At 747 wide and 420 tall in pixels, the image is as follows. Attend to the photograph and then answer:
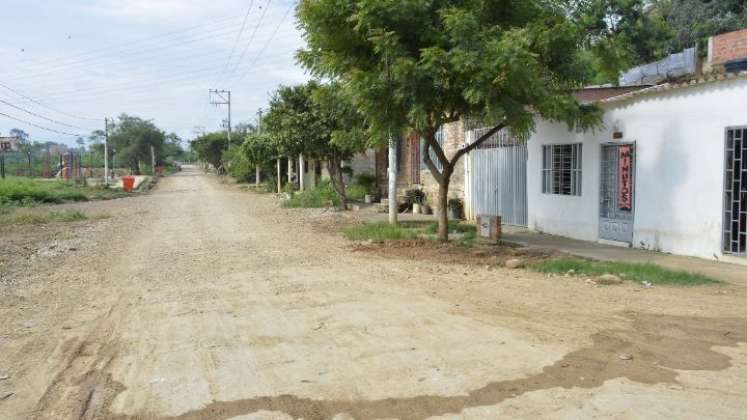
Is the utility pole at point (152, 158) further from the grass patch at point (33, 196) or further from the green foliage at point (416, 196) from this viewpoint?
the green foliage at point (416, 196)

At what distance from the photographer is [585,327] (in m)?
6.68

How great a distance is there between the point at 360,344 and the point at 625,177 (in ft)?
27.9

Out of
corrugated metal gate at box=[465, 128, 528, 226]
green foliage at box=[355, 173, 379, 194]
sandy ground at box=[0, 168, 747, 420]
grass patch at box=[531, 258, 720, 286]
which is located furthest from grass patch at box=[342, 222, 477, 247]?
green foliage at box=[355, 173, 379, 194]

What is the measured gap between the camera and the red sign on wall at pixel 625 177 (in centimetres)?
1253

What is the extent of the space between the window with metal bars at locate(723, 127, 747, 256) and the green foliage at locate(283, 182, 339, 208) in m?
17.4

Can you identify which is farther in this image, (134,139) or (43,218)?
(134,139)

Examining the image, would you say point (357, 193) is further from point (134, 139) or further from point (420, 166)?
point (134, 139)

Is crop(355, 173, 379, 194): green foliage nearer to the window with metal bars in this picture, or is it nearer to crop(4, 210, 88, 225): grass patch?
crop(4, 210, 88, 225): grass patch

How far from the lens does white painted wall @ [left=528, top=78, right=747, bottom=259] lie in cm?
1057

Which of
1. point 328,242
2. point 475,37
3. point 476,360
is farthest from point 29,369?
point 328,242

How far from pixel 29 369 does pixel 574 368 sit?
4626 millimetres

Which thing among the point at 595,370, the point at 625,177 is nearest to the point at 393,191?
the point at 625,177

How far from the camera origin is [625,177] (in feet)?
41.6

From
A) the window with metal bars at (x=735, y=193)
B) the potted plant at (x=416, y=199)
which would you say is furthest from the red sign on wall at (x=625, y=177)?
the potted plant at (x=416, y=199)
